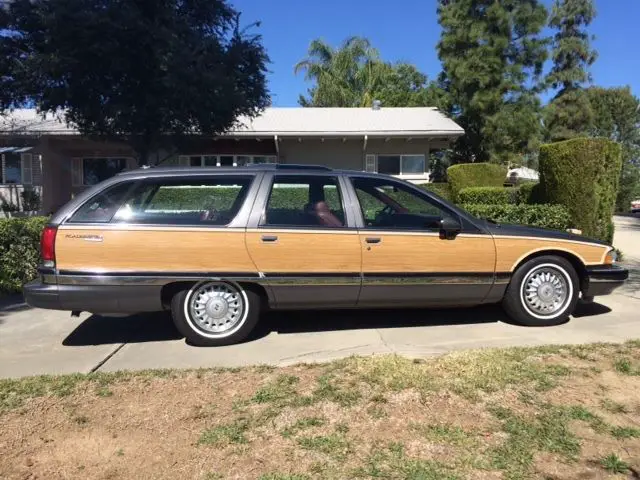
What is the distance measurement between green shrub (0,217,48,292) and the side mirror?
532 cm

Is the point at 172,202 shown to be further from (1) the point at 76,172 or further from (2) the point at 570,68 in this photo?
(2) the point at 570,68

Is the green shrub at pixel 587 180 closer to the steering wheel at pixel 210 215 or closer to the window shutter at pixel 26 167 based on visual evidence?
the steering wheel at pixel 210 215

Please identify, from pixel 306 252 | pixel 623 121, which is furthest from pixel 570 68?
pixel 306 252

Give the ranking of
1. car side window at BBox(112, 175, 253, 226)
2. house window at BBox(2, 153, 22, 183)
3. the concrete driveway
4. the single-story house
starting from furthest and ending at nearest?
house window at BBox(2, 153, 22, 183), the single-story house, car side window at BBox(112, 175, 253, 226), the concrete driveway

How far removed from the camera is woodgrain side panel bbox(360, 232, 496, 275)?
5.12 metres

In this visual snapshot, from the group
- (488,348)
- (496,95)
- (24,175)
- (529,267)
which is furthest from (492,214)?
(24,175)

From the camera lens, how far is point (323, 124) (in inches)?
907

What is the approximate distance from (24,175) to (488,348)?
73.9ft

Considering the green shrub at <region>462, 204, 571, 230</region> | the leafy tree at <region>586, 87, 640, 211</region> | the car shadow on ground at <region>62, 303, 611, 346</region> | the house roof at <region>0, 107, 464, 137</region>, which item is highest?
the leafy tree at <region>586, 87, 640, 211</region>

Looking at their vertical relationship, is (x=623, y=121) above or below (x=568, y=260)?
above

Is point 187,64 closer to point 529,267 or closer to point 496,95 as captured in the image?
point 529,267

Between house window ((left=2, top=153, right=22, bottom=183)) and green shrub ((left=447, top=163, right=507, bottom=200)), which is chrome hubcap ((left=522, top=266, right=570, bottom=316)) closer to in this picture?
green shrub ((left=447, top=163, right=507, bottom=200))

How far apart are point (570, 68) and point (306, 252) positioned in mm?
34568

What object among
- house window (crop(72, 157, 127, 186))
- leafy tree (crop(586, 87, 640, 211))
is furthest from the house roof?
leafy tree (crop(586, 87, 640, 211))
